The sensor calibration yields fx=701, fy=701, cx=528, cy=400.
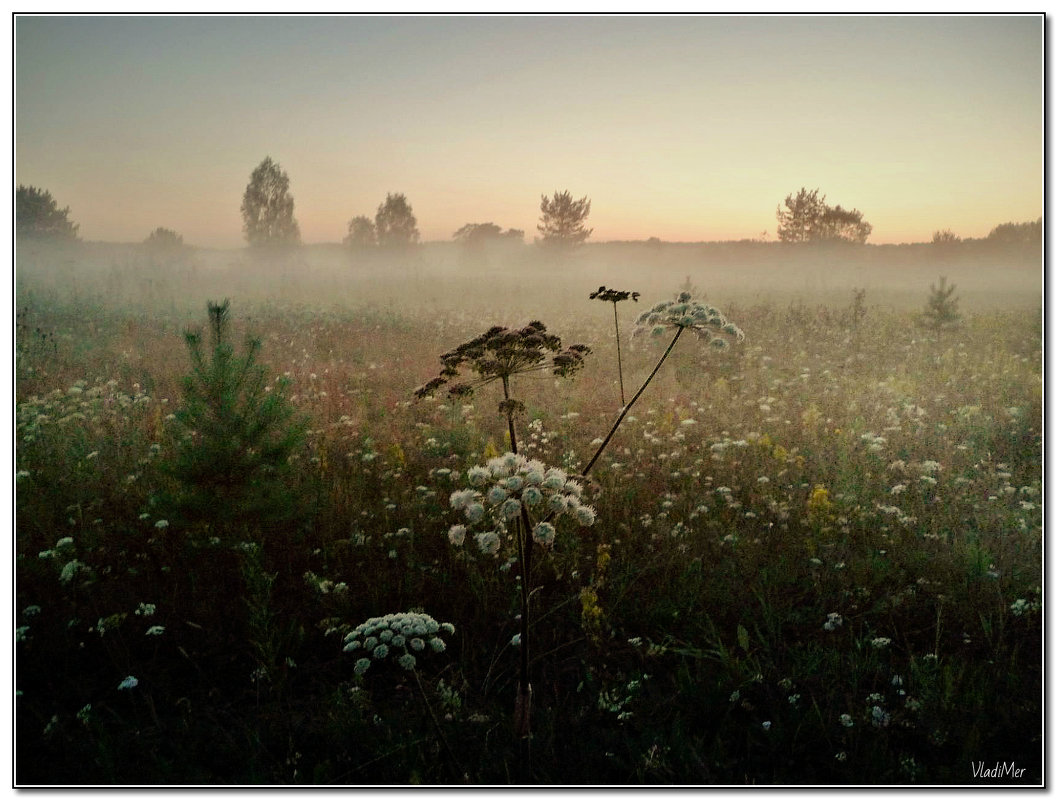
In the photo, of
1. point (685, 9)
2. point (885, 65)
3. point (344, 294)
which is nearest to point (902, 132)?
point (885, 65)

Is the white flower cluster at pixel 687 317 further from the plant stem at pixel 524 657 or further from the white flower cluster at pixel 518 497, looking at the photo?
the white flower cluster at pixel 518 497

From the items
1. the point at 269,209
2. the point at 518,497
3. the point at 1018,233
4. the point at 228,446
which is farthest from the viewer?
the point at 269,209

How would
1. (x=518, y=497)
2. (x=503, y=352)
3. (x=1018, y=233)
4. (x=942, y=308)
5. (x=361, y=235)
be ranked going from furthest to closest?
1. (x=942, y=308)
2. (x=361, y=235)
3. (x=1018, y=233)
4. (x=503, y=352)
5. (x=518, y=497)

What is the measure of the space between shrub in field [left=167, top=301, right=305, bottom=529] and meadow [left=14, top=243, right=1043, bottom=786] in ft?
0.22

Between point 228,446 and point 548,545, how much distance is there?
186cm

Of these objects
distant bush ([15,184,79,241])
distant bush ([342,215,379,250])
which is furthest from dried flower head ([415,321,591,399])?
distant bush ([15,184,79,241])

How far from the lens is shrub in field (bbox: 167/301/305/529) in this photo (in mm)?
3775

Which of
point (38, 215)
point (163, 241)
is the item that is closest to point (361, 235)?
point (163, 241)

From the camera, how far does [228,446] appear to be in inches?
149

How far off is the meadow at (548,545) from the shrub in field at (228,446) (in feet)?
0.22

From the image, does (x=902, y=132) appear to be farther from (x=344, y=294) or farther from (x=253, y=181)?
(x=344, y=294)

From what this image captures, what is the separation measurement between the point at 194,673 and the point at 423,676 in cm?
106

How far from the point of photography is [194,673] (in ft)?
10.7

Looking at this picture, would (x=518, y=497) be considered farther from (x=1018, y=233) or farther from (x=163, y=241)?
(x=1018, y=233)
